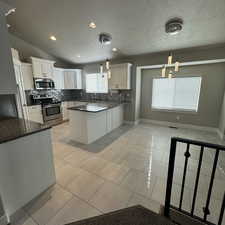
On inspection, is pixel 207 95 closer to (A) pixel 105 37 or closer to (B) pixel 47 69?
(A) pixel 105 37

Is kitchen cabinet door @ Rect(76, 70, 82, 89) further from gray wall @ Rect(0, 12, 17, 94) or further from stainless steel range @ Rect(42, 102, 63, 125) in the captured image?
gray wall @ Rect(0, 12, 17, 94)

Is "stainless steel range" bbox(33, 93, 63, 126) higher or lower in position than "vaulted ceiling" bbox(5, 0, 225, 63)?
lower

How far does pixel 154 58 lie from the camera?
171 inches

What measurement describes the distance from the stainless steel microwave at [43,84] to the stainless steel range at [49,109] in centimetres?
39

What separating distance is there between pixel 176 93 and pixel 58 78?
199 inches

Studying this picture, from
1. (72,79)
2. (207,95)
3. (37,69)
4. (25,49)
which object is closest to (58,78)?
(72,79)

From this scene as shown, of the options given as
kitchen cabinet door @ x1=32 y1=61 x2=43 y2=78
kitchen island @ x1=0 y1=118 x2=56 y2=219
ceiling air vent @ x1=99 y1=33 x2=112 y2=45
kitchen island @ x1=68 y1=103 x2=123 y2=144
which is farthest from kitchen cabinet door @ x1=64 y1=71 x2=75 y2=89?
kitchen island @ x1=0 y1=118 x2=56 y2=219

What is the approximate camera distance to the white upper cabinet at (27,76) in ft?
13.9

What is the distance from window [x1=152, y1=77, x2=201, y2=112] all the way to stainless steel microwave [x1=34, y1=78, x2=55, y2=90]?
431 cm

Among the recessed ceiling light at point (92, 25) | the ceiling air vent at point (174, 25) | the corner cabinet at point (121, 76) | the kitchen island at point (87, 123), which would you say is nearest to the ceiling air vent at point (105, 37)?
the recessed ceiling light at point (92, 25)

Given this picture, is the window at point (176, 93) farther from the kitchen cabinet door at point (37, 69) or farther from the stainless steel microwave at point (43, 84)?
the kitchen cabinet door at point (37, 69)

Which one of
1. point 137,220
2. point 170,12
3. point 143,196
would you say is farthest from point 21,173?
point 170,12

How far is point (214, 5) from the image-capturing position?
2.22 m

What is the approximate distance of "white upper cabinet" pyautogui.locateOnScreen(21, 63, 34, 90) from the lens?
425 cm
